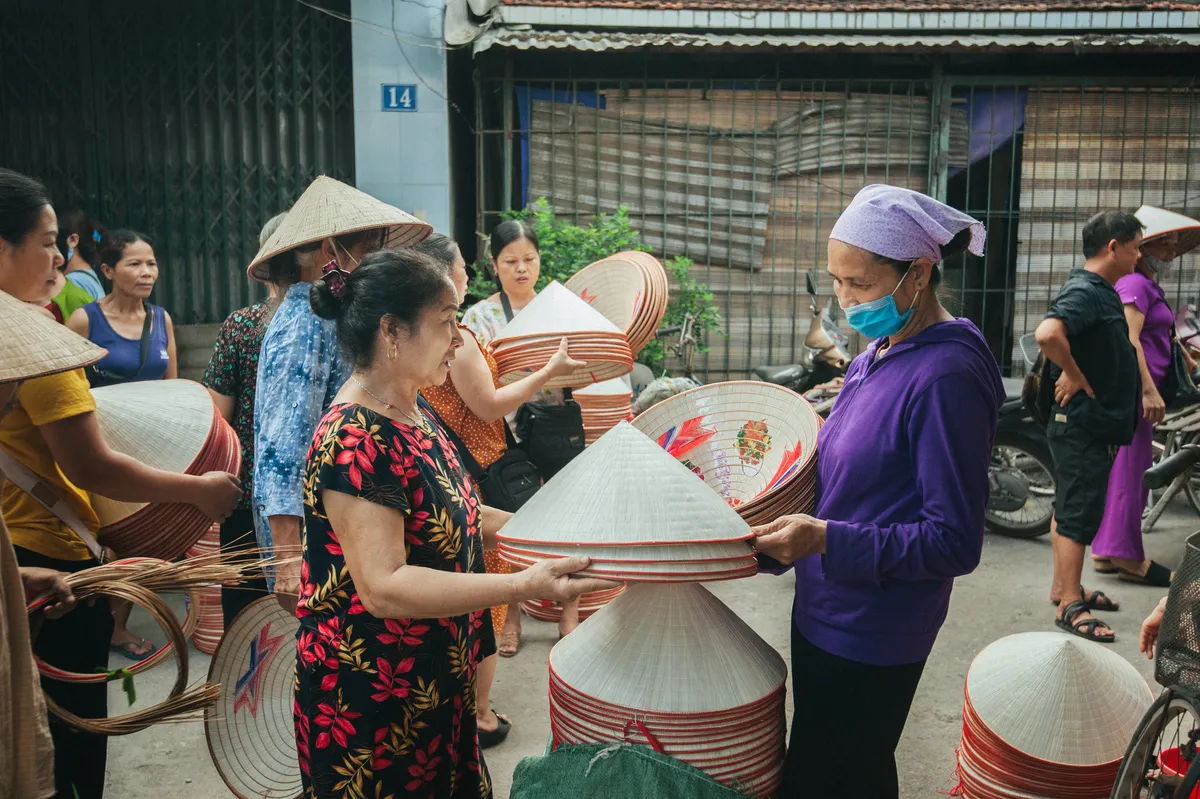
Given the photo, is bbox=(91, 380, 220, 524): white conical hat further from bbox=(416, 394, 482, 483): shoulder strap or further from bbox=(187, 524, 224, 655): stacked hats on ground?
bbox=(187, 524, 224, 655): stacked hats on ground

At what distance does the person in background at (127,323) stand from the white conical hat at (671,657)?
283 cm

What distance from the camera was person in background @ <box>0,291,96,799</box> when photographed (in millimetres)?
1514

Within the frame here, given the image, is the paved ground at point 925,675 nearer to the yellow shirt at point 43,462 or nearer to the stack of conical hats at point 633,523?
the stack of conical hats at point 633,523

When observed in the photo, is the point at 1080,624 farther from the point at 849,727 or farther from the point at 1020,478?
the point at 849,727

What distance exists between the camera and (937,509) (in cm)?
178

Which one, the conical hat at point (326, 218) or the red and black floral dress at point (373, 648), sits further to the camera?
the conical hat at point (326, 218)

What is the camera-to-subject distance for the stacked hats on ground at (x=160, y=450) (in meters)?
2.45

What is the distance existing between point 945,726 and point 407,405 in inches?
98.9

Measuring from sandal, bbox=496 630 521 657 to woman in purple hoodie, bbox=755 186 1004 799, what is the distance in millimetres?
2094

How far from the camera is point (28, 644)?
5.10 feet

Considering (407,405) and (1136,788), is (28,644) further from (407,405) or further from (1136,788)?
(1136,788)

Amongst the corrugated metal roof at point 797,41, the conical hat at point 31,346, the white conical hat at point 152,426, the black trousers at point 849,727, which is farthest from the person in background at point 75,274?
the black trousers at point 849,727

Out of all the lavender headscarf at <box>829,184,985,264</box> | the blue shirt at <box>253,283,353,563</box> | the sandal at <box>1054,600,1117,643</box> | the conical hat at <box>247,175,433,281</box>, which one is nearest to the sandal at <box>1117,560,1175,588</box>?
the sandal at <box>1054,600,1117,643</box>

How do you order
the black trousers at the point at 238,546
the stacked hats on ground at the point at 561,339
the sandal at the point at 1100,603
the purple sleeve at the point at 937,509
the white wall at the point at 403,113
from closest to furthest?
the purple sleeve at the point at 937,509, the black trousers at the point at 238,546, the stacked hats on ground at the point at 561,339, the sandal at the point at 1100,603, the white wall at the point at 403,113
